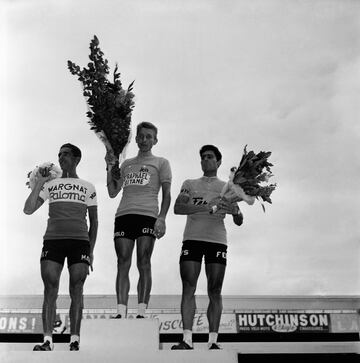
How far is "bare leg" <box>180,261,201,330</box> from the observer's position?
4.75 meters

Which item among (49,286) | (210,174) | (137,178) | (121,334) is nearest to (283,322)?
(210,174)

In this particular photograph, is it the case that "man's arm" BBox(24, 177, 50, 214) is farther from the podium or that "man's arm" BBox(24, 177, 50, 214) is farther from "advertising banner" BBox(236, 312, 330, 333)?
"advertising banner" BBox(236, 312, 330, 333)

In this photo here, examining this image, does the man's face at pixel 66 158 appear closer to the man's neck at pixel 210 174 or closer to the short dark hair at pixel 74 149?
the short dark hair at pixel 74 149

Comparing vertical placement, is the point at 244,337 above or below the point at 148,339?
above

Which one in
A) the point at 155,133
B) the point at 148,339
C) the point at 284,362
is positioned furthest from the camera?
the point at 284,362

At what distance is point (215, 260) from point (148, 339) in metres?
0.98

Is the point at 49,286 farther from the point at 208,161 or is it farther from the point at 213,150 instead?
the point at 213,150

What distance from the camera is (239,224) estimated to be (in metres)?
5.20

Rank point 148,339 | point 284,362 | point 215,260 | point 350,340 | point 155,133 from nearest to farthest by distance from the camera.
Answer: point 148,339
point 215,260
point 155,133
point 284,362
point 350,340

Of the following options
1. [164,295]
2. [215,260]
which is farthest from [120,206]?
[164,295]

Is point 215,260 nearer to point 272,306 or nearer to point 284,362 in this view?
point 284,362

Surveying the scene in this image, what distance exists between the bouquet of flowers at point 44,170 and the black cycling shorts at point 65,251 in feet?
2.36

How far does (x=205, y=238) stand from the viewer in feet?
16.3

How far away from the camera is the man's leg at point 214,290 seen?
4.82 metres
